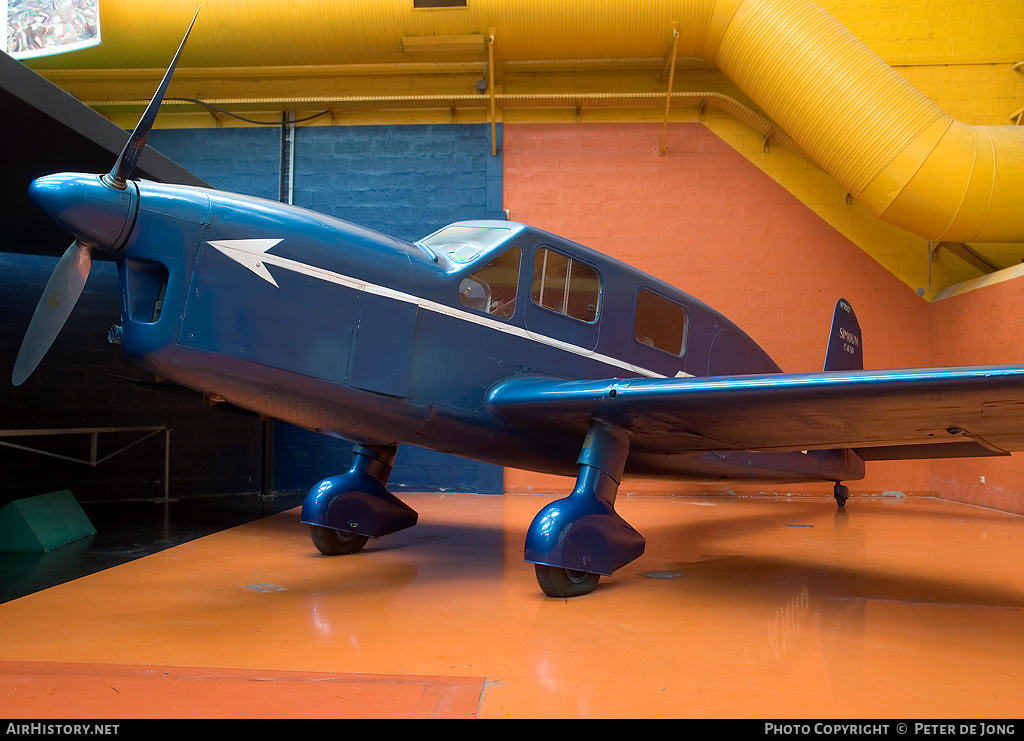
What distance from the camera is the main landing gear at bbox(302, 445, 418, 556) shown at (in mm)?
4973

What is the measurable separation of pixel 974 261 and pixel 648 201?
4664 millimetres

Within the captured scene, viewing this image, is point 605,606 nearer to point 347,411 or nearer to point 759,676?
point 759,676

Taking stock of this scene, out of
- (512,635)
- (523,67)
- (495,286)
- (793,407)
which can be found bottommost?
(512,635)

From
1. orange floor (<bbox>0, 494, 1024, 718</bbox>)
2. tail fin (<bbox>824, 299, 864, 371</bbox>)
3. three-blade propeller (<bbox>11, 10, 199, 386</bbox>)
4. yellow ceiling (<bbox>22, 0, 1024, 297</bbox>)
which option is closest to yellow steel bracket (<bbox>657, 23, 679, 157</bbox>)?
yellow ceiling (<bbox>22, 0, 1024, 297</bbox>)

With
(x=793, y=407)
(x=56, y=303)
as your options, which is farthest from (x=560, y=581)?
(x=56, y=303)

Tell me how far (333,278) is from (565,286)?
1727 mm

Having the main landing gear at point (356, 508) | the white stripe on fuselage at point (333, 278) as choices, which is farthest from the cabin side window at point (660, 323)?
the main landing gear at point (356, 508)

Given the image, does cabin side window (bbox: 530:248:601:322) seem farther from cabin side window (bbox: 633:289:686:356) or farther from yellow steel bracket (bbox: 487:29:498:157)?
yellow steel bracket (bbox: 487:29:498:157)

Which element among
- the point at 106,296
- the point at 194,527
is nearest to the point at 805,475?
the point at 194,527

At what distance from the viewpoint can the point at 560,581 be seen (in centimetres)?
395

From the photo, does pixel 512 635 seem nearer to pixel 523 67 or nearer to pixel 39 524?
pixel 39 524

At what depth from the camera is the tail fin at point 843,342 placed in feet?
24.0

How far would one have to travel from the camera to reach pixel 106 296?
29.6 feet

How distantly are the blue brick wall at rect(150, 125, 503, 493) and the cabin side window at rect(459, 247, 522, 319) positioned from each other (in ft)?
19.0
